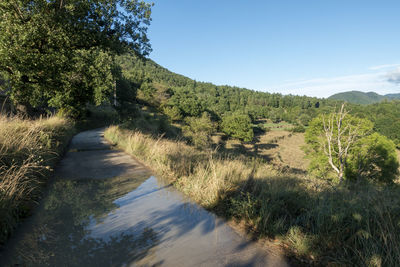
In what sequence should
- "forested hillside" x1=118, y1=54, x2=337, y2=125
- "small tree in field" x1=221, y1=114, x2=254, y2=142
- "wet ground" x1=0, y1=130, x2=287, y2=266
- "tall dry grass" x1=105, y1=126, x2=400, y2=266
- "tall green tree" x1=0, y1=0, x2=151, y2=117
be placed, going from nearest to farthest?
"tall dry grass" x1=105, y1=126, x2=400, y2=266, "wet ground" x1=0, y1=130, x2=287, y2=266, "tall green tree" x1=0, y1=0, x2=151, y2=117, "small tree in field" x1=221, y1=114, x2=254, y2=142, "forested hillside" x1=118, y1=54, x2=337, y2=125

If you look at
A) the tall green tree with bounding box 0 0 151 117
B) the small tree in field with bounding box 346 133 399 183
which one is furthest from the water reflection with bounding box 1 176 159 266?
the small tree in field with bounding box 346 133 399 183

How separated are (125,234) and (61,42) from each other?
10.3m

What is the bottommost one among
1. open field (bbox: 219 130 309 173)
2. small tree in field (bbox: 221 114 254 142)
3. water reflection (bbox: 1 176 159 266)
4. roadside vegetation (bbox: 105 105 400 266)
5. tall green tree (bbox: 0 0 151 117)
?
open field (bbox: 219 130 309 173)

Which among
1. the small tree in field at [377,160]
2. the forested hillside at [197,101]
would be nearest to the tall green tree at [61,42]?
the forested hillside at [197,101]

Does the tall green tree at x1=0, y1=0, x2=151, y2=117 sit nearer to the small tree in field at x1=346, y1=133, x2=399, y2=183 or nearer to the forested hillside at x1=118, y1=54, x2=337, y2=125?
the forested hillside at x1=118, y1=54, x2=337, y2=125

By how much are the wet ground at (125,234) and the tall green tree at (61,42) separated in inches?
271

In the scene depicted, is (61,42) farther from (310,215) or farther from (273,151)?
(273,151)

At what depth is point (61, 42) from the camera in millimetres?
9719

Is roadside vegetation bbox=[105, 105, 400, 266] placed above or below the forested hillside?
below

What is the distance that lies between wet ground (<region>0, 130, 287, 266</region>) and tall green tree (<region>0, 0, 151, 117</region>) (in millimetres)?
6871

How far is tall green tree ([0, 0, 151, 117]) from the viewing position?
27.5ft

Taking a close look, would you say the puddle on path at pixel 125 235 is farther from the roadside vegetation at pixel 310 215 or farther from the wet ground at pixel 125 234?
the roadside vegetation at pixel 310 215

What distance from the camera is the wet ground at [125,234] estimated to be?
259 centimetres

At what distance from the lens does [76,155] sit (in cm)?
961
